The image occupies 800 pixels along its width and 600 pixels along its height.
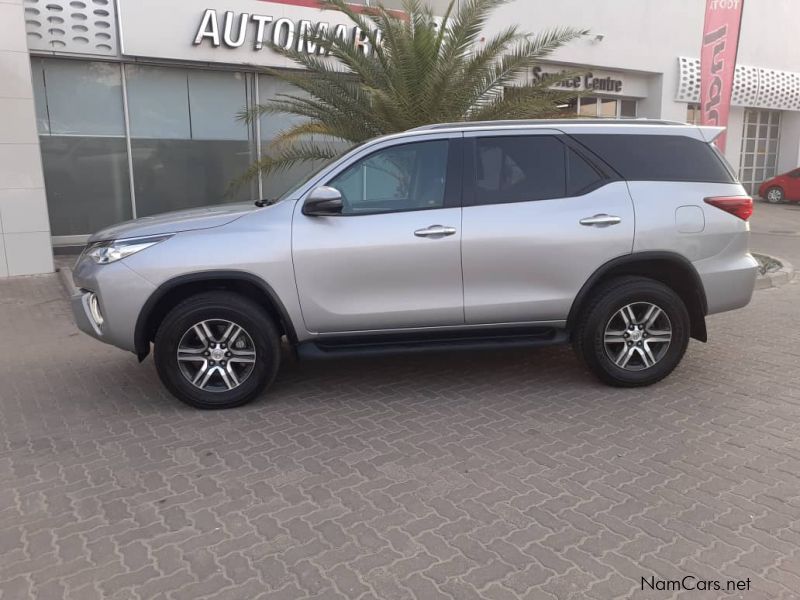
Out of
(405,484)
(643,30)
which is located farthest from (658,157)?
(643,30)

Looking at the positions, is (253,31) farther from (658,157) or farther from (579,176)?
(658,157)

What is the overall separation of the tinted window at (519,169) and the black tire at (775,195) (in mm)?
21608

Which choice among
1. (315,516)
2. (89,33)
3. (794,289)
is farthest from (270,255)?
(89,33)

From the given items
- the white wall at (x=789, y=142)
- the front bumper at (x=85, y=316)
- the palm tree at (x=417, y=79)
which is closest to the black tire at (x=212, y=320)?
the front bumper at (x=85, y=316)

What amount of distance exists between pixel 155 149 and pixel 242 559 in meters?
10.3

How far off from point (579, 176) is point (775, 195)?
71.1ft

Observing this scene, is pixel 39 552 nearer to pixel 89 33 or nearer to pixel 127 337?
pixel 127 337

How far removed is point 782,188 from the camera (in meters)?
22.5

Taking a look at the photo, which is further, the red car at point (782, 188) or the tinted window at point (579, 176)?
the red car at point (782, 188)

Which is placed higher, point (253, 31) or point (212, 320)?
point (253, 31)

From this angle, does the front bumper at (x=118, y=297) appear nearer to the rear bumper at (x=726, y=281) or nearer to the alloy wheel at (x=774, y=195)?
the rear bumper at (x=726, y=281)

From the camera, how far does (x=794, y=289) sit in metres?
8.87

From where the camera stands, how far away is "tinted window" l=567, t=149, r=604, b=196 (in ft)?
15.6

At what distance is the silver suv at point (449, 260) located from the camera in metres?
4.43
